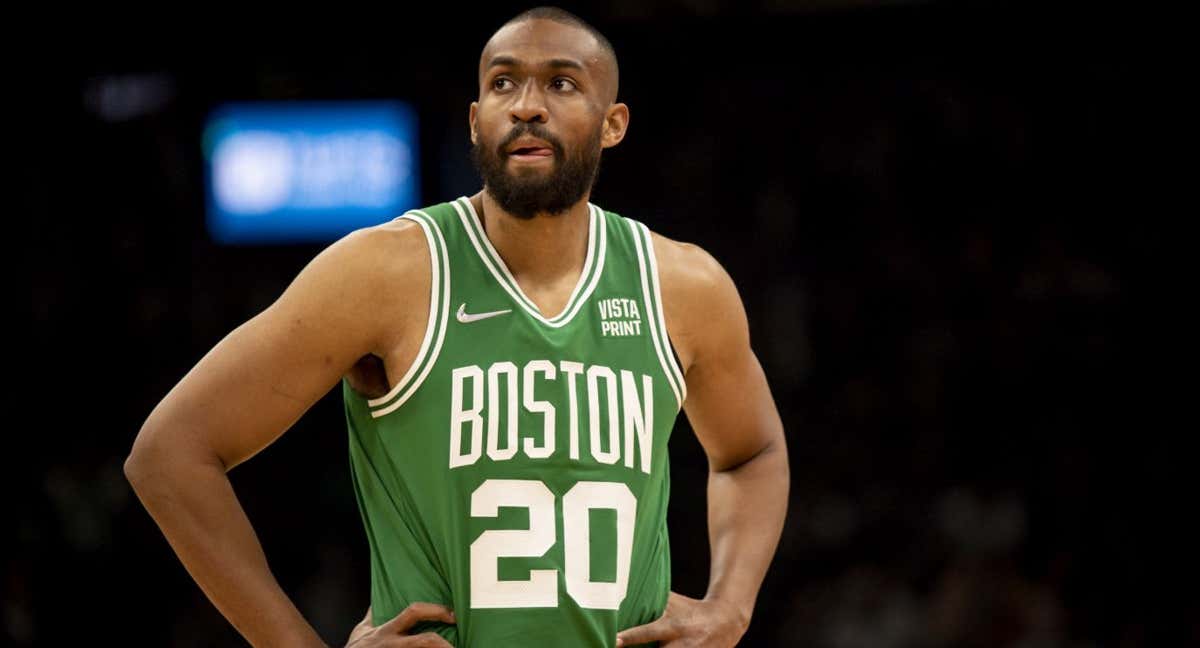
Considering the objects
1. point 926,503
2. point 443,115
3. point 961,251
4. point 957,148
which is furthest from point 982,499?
point 443,115

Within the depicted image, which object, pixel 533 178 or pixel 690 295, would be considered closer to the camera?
pixel 533 178

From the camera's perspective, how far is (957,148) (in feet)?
25.7

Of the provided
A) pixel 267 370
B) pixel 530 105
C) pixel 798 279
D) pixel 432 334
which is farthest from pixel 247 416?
pixel 798 279

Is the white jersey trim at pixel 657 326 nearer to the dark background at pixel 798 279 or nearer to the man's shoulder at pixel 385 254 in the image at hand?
the man's shoulder at pixel 385 254

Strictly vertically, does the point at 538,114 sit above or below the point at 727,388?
above

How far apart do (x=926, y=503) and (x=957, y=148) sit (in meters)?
1.87

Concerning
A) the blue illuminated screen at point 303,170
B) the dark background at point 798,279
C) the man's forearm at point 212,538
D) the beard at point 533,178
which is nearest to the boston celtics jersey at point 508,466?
the beard at point 533,178

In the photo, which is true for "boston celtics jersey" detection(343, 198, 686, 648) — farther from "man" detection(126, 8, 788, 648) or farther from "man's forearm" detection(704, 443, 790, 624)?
"man's forearm" detection(704, 443, 790, 624)

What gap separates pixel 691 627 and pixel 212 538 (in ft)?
2.94

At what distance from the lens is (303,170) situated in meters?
8.03

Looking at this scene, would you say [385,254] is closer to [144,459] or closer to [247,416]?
[247,416]

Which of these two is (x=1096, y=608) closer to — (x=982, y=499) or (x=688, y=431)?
(x=982, y=499)

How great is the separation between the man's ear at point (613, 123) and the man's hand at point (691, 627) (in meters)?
0.89

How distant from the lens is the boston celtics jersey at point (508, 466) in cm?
262
